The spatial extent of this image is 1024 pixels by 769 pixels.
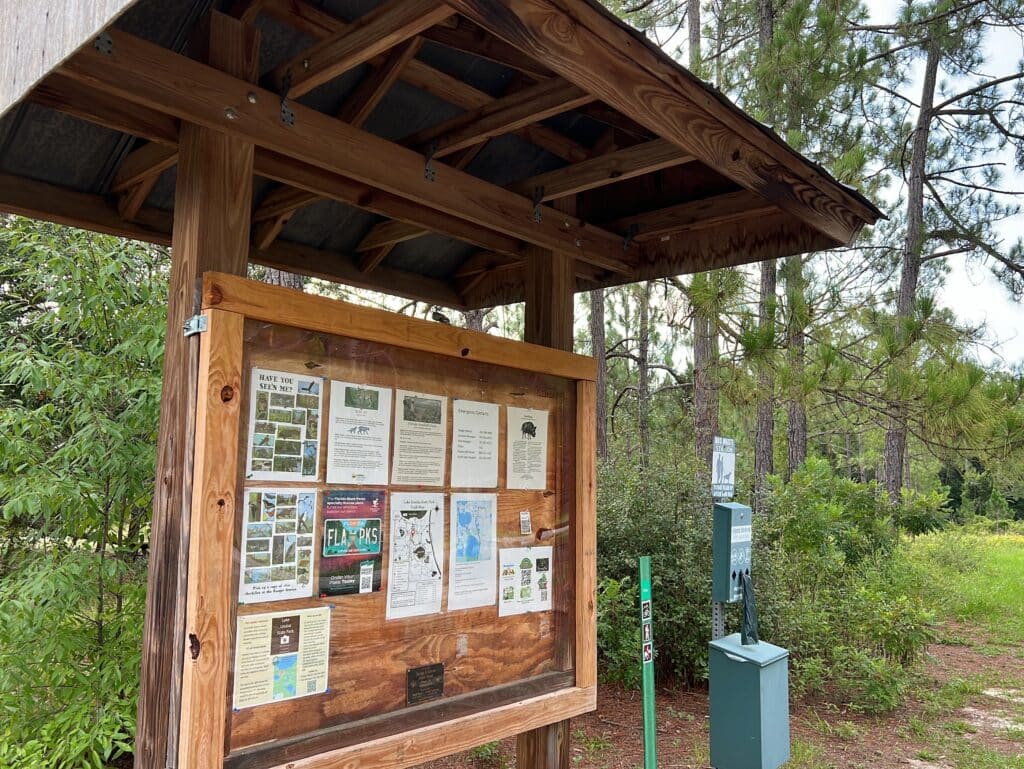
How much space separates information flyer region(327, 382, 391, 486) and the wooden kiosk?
0.03 metres

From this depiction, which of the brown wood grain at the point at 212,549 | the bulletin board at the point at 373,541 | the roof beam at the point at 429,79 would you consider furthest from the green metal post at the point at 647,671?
the roof beam at the point at 429,79

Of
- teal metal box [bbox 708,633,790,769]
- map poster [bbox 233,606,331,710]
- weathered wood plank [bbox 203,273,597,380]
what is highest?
weathered wood plank [bbox 203,273,597,380]

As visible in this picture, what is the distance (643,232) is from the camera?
327 cm

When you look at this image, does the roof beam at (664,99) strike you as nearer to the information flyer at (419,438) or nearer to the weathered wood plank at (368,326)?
the weathered wood plank at (368,326)

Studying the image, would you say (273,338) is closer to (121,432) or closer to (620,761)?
(121,432)

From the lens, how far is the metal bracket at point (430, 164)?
2.41 metres

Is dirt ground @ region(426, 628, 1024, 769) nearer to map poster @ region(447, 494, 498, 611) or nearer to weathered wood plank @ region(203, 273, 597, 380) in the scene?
map poster @ region(447, 494, 498, 611)

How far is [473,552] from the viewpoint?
97.7 inches

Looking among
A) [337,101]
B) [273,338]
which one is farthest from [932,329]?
[273,338]

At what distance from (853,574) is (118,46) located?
7364 mm

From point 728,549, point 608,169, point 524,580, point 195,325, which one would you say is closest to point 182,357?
point 195,325

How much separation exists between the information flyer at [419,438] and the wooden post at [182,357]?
2.02 feet

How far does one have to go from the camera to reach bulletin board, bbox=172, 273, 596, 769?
1.83 metres

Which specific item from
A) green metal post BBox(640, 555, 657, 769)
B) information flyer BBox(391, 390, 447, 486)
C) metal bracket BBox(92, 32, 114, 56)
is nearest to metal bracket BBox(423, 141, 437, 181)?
information flyer BBox(391, 390, 447, 486)
